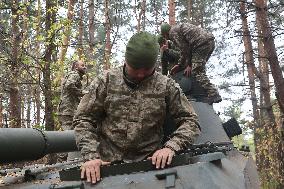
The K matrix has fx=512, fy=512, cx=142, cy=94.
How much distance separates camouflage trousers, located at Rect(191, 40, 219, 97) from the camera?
703 centimetres

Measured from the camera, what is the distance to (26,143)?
15.0 ft

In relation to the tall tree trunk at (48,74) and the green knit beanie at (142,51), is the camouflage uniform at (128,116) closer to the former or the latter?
the green knit beanie at (142,51)

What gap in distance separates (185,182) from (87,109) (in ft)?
3.76

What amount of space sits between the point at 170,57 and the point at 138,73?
12.2ft

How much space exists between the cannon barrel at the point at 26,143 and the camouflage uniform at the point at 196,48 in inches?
88.5

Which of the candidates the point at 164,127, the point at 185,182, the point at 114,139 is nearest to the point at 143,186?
the point at 185,182

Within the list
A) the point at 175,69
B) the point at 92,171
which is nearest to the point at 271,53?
the point at 175,69

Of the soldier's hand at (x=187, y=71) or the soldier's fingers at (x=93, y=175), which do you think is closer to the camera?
the soldier's fingers at (x=93, y=175)

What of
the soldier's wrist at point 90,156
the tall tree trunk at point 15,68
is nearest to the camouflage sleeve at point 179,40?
the soldier's wrist at point 90,156

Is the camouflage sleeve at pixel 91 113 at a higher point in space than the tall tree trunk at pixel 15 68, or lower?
lower

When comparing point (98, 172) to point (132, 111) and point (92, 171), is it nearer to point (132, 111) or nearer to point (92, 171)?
point (92, 171)

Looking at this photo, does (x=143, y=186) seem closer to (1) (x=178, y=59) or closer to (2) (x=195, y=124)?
(2) (x=195, y=124)

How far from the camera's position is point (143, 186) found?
3.25 metres

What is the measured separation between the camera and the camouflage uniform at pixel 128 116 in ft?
13.0
